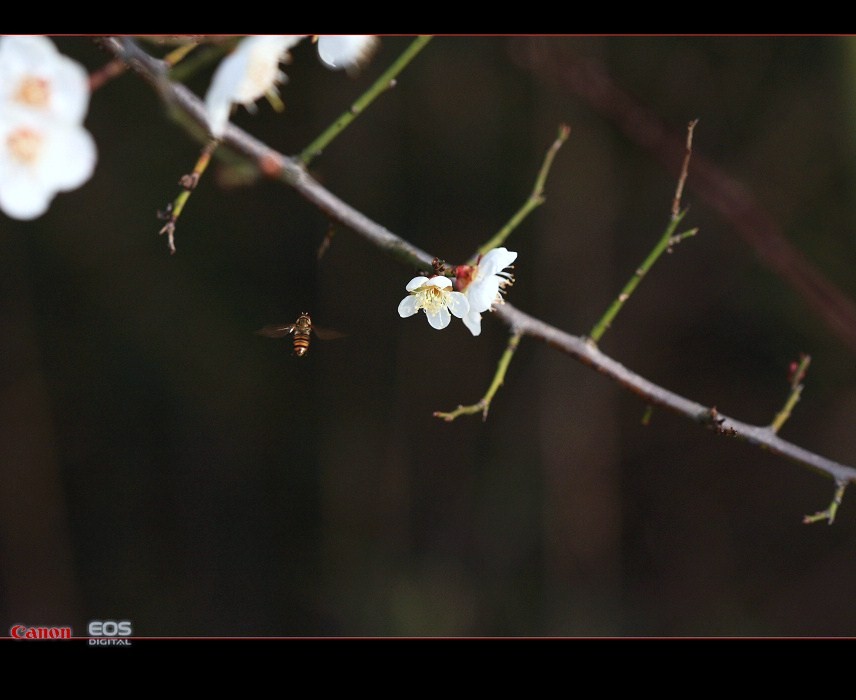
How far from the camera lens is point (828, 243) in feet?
6.30

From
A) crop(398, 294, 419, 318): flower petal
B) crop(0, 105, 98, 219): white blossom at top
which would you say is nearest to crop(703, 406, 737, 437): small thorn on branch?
A: crop(398, 294, 419, 318): flower petal

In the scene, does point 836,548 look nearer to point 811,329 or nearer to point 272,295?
point 811,329

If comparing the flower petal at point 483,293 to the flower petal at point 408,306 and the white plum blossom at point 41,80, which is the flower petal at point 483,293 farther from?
the white plum blossom at point 41,80

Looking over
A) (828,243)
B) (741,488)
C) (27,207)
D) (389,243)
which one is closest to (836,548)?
(741,488)

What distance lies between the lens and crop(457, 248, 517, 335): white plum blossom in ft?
2.31

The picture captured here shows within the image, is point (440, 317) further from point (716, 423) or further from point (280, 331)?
point (716, 423)

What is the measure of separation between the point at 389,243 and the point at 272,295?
141 cm

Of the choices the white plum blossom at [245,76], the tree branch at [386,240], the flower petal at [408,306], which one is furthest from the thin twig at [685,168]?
the white plum blossom at [245,76]

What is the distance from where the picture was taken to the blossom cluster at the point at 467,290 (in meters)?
0.71

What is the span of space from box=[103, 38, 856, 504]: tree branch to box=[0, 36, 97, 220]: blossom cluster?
0.18ft

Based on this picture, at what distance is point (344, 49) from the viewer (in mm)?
717

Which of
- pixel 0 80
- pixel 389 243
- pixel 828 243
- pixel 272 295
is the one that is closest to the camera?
pixel 0 80

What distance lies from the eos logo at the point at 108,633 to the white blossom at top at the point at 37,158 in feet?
2.09

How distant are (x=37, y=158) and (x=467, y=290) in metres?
0.39
